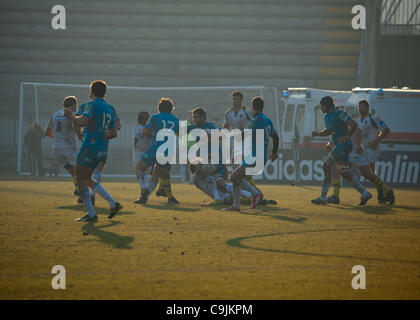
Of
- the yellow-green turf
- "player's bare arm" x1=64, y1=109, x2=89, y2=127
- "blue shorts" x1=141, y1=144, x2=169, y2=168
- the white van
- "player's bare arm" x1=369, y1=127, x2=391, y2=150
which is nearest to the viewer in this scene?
the yellow-green turf

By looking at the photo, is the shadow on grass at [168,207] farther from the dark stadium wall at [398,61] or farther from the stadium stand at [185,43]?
the dark stadium wall at [398,61]

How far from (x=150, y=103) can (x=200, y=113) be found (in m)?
13.9

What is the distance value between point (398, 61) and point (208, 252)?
22.4 m

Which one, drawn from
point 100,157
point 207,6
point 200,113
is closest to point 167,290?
point 100,157

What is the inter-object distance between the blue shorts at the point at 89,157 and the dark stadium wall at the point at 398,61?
2041 cm

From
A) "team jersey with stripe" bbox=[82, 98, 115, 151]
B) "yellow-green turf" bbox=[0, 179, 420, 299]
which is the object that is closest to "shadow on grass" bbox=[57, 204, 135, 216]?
"yellow-green turf" bbox=[0, 179, 420, 299]

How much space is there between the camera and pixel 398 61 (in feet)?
89.0

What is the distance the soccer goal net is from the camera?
23859 mm

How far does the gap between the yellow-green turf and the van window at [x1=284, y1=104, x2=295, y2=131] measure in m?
12.2

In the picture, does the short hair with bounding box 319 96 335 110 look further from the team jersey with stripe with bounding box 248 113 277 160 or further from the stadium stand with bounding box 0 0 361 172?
the stadium stand with bounding box 0 0 361 172

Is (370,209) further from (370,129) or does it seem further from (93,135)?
(93,135)

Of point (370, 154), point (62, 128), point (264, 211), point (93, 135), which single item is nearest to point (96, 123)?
point (93, 135)

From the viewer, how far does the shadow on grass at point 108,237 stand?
6.96 m

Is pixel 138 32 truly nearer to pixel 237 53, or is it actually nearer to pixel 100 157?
pixel 237 53
